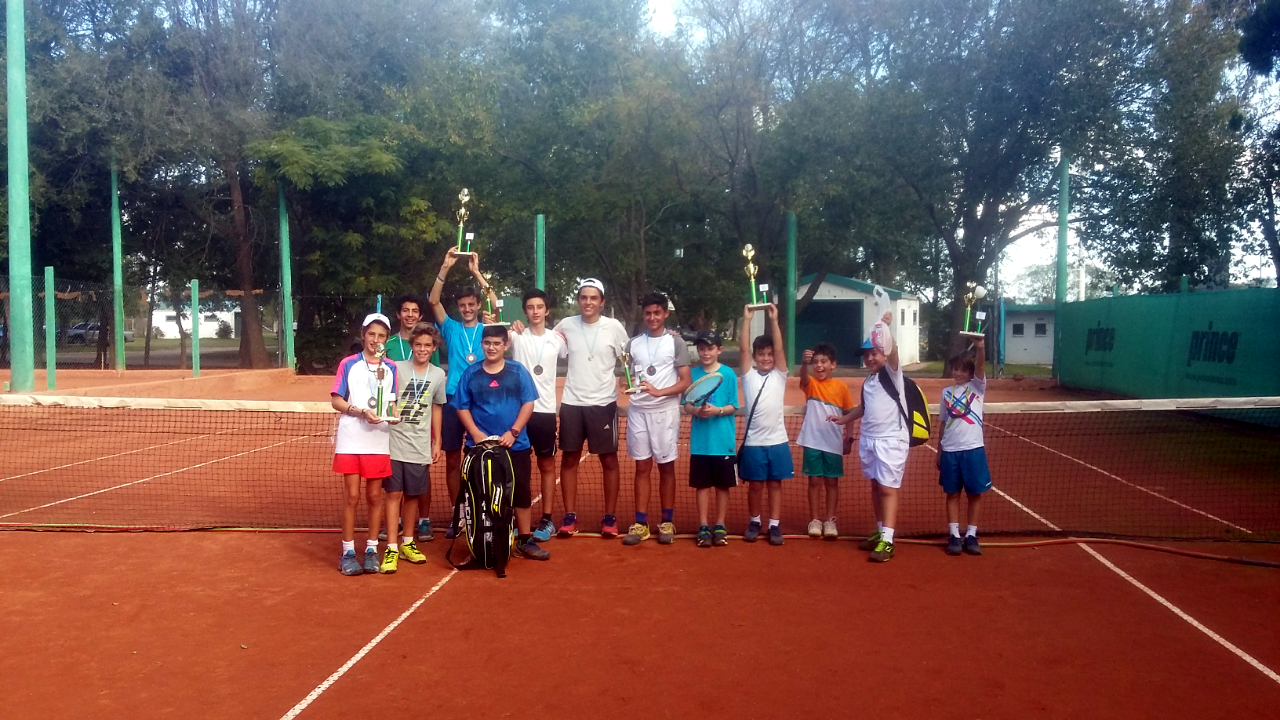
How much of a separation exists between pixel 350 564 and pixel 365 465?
641mm

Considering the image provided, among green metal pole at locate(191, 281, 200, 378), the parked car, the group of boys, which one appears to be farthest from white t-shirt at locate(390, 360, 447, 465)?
the parked car

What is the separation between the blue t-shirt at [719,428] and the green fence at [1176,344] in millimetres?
9132

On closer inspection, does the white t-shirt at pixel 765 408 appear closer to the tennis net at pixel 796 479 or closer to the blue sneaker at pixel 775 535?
the blue sneaker at pixel 775 535

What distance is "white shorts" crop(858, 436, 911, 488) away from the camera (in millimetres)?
6715

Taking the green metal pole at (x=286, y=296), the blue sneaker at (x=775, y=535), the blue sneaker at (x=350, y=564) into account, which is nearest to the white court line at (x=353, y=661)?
the blue sneaker at (x=350, y=564)

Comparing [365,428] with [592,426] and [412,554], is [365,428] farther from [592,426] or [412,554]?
[592,426]

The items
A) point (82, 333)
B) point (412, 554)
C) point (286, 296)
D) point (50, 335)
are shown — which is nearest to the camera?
point (412, 554)

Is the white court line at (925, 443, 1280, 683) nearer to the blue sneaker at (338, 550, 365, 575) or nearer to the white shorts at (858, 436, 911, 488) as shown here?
the white shorts at (858, 436, 911, 488)

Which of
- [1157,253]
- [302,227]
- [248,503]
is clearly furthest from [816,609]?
[302,227]

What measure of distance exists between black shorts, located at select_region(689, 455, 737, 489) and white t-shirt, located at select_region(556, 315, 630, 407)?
2.51 feet

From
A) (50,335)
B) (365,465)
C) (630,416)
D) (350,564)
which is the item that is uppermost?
(50,335)

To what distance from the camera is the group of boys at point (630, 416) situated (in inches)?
259

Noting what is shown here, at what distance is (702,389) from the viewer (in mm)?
6891

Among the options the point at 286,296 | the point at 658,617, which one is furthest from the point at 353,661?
the point at 286,296
